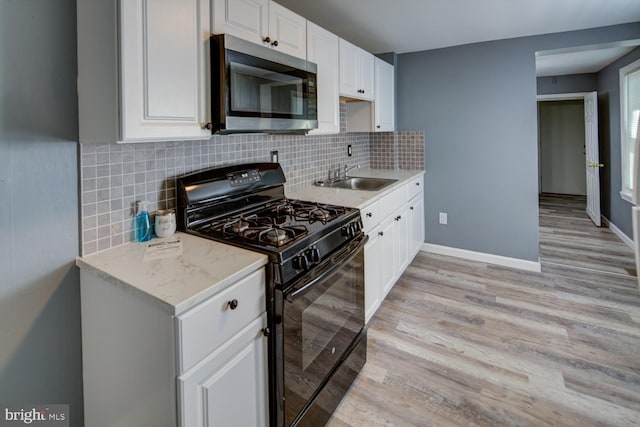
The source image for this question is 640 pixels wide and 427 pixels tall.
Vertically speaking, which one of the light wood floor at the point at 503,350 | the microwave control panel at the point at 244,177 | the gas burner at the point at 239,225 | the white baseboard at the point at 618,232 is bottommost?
the light wood floor at the point at 503,350

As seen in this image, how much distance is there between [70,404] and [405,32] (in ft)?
11.1

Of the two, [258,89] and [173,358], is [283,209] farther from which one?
[173,358]

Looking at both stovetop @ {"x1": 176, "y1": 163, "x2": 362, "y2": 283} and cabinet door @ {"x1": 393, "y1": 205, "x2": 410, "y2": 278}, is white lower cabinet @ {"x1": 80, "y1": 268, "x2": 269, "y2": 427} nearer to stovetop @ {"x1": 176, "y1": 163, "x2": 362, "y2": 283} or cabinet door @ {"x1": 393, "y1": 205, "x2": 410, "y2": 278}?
stovetop @ {"x1": 176, "y1": 163, "x2": 362, "y2": 283}

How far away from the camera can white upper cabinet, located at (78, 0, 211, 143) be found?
1.16m

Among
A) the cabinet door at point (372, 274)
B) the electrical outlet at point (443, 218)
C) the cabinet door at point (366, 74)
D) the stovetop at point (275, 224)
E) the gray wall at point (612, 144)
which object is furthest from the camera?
the gray wall at point (612, 144)

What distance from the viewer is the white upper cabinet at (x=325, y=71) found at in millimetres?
2143

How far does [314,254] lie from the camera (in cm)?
148

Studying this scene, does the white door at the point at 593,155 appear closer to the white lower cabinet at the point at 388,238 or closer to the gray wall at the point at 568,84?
the gray wall at the point at 568,84

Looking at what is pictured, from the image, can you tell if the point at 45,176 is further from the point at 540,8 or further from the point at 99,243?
the point at 540,8

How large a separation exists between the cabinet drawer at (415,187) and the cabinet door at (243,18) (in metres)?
2.06

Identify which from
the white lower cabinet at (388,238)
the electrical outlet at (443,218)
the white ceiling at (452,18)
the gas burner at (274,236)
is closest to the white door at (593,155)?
the white ceiling at (452,18)

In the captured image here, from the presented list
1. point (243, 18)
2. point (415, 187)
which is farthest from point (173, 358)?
point (415, 187)

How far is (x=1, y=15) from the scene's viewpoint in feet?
3.72

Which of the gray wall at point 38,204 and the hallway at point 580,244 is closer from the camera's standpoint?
the gray wall at point 38,204
